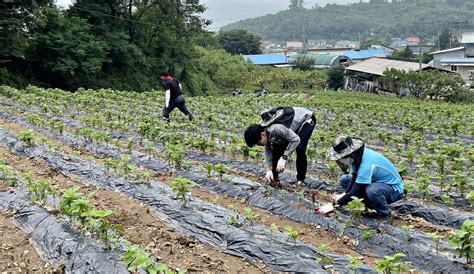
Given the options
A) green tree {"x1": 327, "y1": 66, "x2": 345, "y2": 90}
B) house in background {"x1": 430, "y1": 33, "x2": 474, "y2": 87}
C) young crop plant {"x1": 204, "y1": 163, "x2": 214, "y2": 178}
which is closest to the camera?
young crop plant {"x1": 204, "y1": 163, "x2": 214, "y2": 178}

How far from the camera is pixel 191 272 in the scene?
152 inches

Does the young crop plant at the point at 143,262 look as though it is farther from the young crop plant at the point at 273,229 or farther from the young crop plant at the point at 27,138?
the young crop plant at the point at 27,138

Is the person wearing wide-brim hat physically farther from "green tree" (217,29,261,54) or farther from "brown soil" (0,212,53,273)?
"green tree" (217,29,261,54)

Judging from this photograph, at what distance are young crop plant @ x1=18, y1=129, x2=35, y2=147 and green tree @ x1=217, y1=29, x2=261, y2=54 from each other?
63379 millimetres

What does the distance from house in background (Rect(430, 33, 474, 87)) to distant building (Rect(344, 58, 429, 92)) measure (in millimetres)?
2232

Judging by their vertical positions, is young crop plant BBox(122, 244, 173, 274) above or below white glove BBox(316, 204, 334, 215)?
above

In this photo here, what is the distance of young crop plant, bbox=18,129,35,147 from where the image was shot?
774 cm

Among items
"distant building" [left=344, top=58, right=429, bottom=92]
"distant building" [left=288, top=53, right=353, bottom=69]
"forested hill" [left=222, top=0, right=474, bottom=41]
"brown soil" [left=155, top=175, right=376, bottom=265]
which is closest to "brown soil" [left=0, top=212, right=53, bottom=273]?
"brown soil" [left=155, top=175, right=376, bottom=265]

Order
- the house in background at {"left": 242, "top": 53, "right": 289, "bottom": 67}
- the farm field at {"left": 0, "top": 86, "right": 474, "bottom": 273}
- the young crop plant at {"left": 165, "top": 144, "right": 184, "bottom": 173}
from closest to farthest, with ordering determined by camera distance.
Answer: the farm field at {"left": 0, "top": 86, "right": 474, "bottom": 273}
the young crop plant at {"left": 165, "top": 144, "right": 184, "bottom": 173}
the house in background at {"left": 242, "top": 53, "right": 289, "bottom": 67}

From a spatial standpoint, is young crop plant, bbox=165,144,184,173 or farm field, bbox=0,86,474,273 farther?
young crop plant, bbox=165,144,184,173

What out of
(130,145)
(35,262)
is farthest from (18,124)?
(35,262)

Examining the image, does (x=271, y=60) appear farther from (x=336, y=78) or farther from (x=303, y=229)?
(x=303, y=229)

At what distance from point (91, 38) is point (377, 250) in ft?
84.2

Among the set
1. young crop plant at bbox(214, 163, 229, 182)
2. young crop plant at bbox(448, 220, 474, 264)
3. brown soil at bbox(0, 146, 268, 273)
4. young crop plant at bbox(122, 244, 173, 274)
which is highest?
young crop plant at bbox(122, 244, 173, 274)
